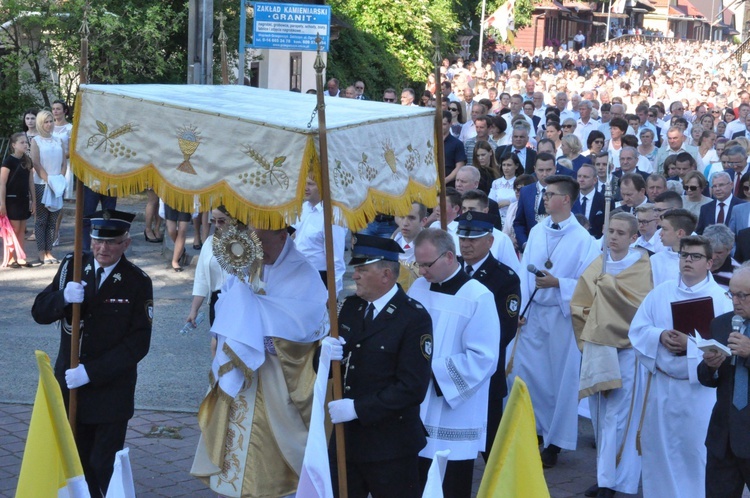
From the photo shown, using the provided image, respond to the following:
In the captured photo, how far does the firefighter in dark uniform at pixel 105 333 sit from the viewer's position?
591 cm

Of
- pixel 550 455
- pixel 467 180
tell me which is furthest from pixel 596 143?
pixel 550 455

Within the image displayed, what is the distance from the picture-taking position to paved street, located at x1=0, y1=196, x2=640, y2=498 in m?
7.15

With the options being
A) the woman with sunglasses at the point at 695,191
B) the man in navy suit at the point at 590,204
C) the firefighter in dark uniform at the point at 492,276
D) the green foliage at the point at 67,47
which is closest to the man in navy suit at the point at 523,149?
the man in navy suit at the point at 590,204

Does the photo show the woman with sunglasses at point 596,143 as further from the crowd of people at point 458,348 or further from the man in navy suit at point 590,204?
the crowd of people at point 458,348

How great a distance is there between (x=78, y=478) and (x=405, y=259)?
3.85 metres

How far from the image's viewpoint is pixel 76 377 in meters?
5.79

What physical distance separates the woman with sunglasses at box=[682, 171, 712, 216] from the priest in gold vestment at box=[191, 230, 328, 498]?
5727 mm

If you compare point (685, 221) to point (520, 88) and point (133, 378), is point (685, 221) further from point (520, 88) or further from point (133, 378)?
point (520, 88)

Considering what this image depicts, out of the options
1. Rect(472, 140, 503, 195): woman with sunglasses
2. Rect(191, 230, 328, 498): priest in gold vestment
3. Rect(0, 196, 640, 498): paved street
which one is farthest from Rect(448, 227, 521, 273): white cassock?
Rect(472, 140, 503, 195): woman with sunglasses

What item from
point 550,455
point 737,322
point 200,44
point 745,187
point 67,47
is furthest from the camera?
point 67,47

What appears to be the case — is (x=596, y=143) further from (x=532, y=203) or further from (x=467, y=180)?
(x=467, y=180)

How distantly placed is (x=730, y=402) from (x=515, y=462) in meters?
2.07

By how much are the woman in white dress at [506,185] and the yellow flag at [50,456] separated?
6926 mm

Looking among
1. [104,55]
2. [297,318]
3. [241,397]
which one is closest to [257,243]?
[297,318]
